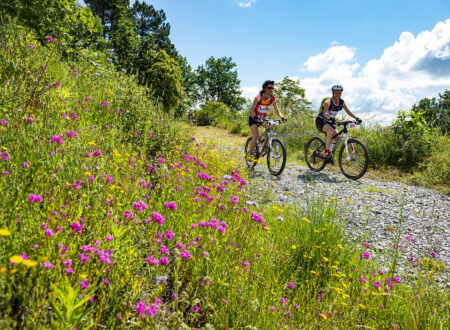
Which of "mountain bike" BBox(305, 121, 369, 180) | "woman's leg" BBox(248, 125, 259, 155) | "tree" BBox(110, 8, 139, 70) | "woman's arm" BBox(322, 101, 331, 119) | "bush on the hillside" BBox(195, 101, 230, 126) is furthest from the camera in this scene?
"tree" BBox(110, 8, 139, 70)

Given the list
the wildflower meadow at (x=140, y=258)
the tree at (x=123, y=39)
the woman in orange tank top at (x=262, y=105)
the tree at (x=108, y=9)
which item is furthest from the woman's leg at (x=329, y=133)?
the tree at (x=108, y=9)

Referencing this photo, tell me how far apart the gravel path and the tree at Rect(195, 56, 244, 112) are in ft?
160

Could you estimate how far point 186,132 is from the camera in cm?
614

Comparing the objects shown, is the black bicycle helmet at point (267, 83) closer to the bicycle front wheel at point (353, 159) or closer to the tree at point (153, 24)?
the bicycle front wheel at point (353, 159)

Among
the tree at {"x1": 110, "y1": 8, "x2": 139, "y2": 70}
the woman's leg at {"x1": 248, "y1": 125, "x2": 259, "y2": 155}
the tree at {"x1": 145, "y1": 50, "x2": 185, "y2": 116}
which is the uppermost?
the tree at {"x1": 110, "y1": 8, "x2": 139, "y2": 70}

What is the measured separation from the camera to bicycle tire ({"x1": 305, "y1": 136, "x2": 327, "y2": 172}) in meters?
8.87

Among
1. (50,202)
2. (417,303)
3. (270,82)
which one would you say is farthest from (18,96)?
(270,82)

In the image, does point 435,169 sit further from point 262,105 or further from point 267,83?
point 267,83

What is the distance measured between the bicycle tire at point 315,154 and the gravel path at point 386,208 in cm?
58

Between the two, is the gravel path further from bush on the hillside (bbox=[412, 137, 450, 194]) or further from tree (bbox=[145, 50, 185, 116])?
tree (bbox=[145, 50, 185, 116])

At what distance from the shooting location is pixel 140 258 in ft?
6.35

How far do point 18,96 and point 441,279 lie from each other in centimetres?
568

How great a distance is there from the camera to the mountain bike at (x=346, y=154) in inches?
306

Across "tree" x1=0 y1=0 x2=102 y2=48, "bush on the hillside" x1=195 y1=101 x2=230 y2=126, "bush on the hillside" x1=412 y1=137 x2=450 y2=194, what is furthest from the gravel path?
"bush on the hillside" x1=195 y1=101 x2=230 y2=126
